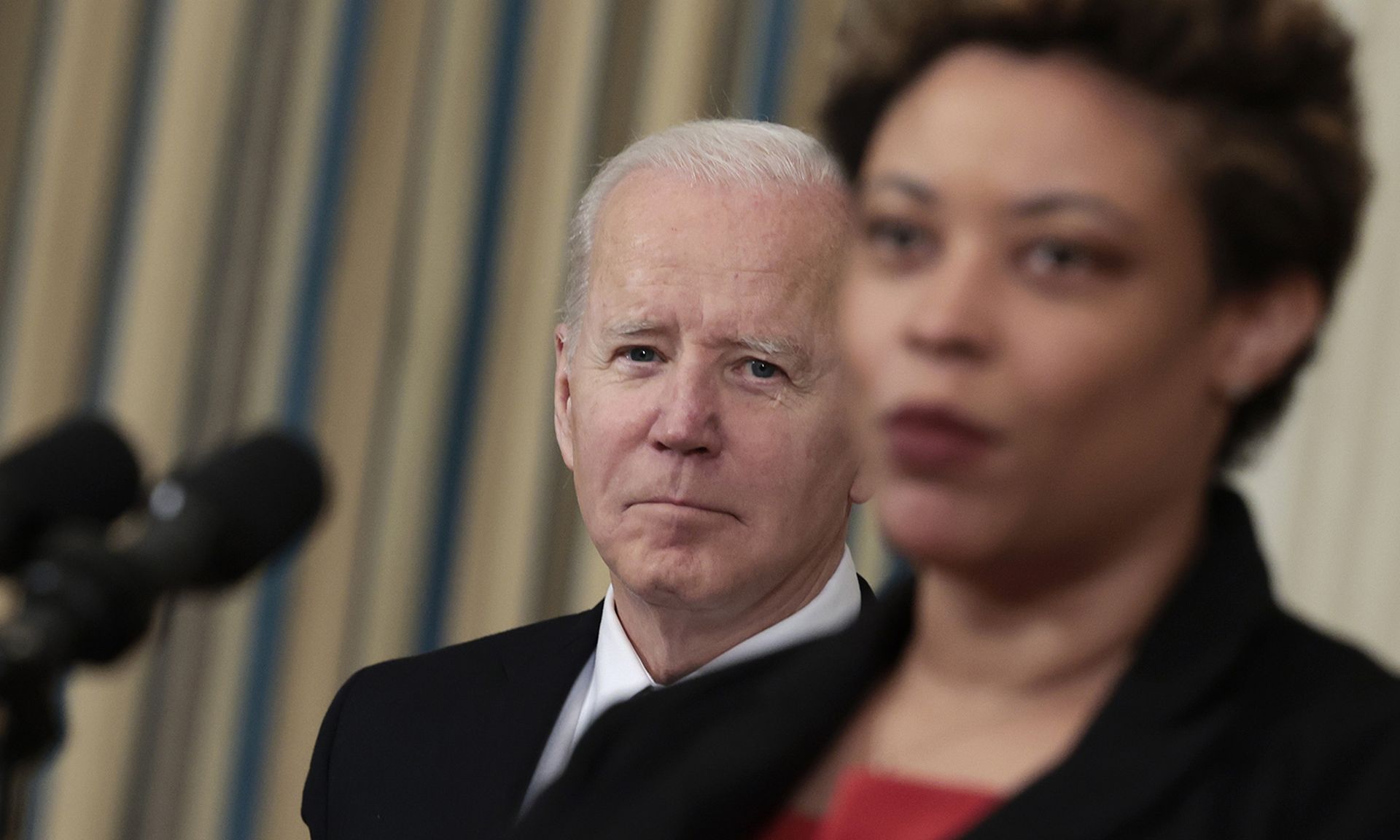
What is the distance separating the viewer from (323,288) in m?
2.42

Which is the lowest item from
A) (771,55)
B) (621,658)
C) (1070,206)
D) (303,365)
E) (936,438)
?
(303,365)

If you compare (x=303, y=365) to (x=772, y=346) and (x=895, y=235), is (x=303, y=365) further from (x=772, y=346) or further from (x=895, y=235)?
(x=895, y=235)

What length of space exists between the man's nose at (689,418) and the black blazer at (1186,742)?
48 centimetres

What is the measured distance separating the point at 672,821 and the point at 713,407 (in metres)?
0.58

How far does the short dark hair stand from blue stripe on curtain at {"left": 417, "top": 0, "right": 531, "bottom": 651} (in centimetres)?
155

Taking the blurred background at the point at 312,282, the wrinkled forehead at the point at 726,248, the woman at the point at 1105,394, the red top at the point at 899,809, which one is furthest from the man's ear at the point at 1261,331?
the blurred background at the point at 312,282

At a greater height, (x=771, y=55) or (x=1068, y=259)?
(x=1068, y=259)

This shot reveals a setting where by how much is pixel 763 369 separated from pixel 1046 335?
727 millimetres

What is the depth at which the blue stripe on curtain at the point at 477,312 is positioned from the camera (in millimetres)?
2424

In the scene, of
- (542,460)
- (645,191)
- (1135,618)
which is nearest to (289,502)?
(1135,618)

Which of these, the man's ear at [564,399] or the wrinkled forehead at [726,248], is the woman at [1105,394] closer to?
the wrinkled forehead at [726,248]

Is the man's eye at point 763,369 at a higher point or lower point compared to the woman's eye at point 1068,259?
lower

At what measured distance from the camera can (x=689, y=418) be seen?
1509mm

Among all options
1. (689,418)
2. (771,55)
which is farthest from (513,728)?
(771,55)
